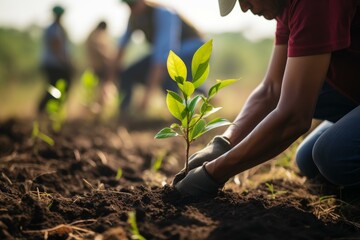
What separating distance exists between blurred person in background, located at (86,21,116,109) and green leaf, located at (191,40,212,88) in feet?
13.5

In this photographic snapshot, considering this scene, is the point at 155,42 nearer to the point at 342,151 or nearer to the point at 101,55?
the point at 101,55

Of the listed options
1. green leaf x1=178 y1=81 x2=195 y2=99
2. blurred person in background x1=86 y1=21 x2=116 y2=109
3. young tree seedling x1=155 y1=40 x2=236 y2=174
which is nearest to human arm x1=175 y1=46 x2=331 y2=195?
young tree seedling x1=155 y1=40 x2=236 y2=174

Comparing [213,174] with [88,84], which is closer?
[213,174]

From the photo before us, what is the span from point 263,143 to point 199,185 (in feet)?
0.97

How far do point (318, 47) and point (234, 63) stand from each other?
16.6 m

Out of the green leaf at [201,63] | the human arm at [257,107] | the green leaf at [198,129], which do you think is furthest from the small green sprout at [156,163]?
the green leaf at [201,63]

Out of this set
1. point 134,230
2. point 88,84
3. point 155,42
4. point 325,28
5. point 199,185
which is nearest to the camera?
point 134,230

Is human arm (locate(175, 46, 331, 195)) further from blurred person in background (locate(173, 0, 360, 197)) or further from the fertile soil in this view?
the fertile soil

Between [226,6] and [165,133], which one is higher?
[226,6]

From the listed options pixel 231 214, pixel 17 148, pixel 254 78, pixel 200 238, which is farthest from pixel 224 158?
pixel 254 78

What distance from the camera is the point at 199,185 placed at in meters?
1.58

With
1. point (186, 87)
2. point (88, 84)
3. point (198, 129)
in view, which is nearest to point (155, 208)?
point (198, 129)

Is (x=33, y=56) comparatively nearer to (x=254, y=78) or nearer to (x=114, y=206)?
(x=254, y=78)

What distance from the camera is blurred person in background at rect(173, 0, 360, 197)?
1.39 metres
